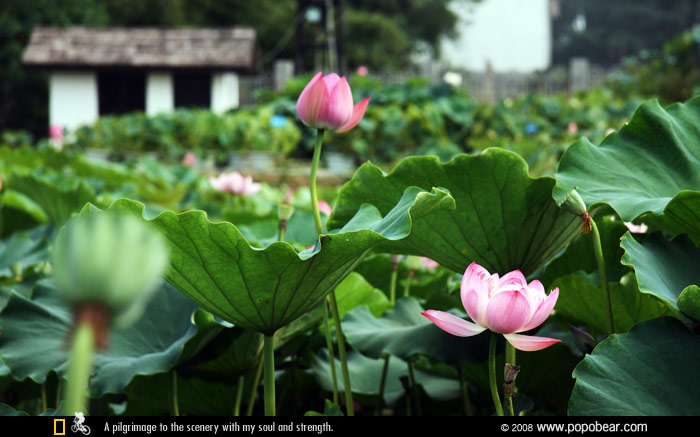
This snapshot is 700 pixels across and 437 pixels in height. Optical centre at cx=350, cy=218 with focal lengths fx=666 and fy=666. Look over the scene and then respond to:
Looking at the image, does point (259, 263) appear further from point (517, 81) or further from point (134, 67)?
point (134, 67)

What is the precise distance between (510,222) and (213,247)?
320mm

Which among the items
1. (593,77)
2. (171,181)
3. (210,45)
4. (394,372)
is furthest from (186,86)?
(394,372)

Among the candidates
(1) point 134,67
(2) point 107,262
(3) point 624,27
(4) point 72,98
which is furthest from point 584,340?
(3) point 624,27

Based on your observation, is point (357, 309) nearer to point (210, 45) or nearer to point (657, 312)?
point (657, 312)

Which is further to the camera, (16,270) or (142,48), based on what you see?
(142,48)

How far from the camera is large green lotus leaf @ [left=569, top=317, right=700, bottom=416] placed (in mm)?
491

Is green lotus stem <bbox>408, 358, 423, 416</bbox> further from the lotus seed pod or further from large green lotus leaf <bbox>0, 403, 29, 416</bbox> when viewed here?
the lotus seed pod

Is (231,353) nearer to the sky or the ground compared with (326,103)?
nearer to the ground

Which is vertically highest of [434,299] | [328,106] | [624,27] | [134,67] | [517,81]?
[624,27]

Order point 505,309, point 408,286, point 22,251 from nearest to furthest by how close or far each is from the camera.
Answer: point 505,309 → point 408,286 → point 22,251

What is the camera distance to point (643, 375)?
507 millimetres

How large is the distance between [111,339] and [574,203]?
53 centimetres

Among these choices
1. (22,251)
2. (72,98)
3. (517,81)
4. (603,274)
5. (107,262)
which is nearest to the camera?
(107,262)

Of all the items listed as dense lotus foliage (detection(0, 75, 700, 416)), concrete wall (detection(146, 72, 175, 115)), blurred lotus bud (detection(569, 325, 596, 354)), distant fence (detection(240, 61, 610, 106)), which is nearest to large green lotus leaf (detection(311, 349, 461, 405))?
dense lotus foliage (detection(0, 75, 700, 416))
